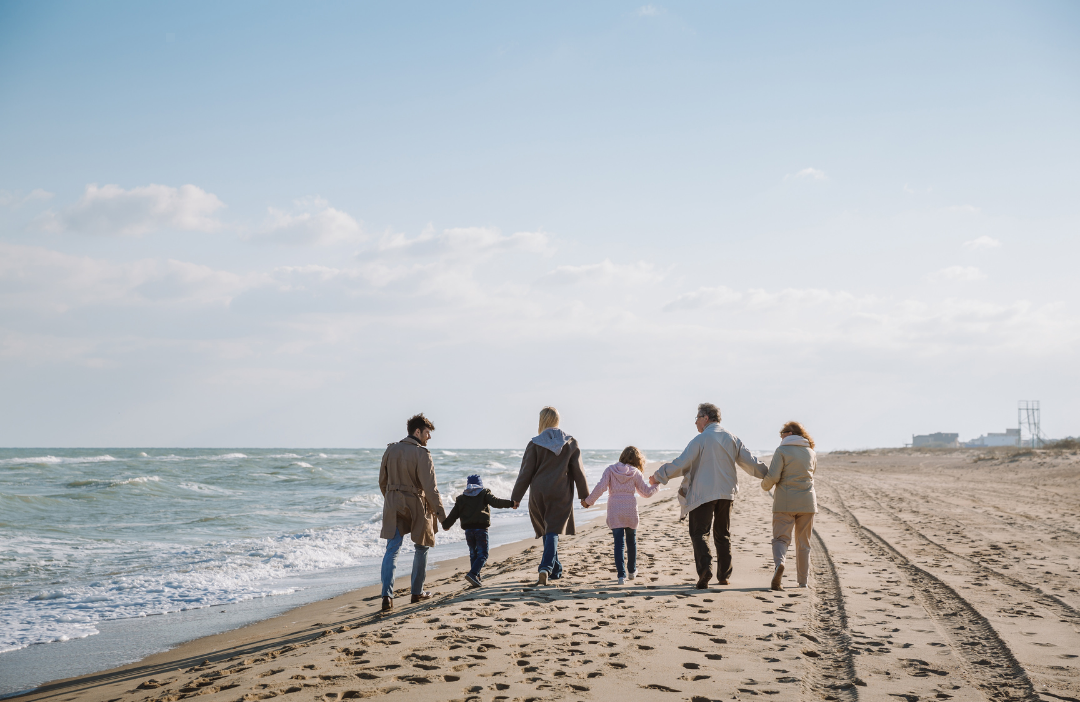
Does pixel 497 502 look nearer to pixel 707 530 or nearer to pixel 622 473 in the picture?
pixel 622 473

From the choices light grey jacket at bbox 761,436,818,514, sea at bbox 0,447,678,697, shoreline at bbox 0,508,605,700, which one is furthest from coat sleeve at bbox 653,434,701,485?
sea at bbox 0,447,678,697

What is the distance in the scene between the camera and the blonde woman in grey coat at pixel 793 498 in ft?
23.9

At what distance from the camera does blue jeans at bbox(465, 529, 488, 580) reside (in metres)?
7.74

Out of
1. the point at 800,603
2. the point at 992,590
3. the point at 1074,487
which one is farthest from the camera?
the point at 1074,487

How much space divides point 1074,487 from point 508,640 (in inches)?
971

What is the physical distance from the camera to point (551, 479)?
751 cm

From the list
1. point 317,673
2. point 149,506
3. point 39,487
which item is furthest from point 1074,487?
point 39,487

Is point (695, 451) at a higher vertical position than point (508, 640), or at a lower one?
higher

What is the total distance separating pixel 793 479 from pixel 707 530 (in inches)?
42.4

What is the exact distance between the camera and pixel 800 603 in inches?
261

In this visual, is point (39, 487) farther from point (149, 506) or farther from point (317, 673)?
point (317, 673)

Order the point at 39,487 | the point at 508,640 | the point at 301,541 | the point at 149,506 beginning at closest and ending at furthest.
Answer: the point at 508,640, the point at 301,541, the point at 149,506, the point at 39,487

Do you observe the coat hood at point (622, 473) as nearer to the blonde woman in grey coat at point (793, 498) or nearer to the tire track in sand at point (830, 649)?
the blonde woman in grey coat at point (793, 498)

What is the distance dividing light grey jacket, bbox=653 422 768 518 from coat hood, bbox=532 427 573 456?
1097 millimetres
